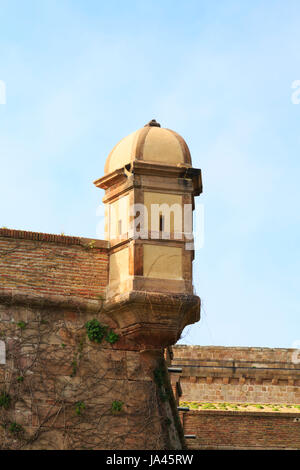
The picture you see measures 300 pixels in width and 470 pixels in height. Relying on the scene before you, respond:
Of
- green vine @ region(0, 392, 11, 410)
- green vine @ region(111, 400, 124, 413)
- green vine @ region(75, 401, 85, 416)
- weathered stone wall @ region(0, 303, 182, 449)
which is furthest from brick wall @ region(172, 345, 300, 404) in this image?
green vine @ region(0, 392, 11, 410)

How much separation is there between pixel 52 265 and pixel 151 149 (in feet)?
7.77

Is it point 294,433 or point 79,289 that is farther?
point 294,433

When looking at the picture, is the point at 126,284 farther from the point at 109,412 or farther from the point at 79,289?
the point at 109,412

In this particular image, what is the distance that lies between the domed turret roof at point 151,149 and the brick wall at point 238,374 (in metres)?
13.6

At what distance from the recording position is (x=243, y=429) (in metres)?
25.4

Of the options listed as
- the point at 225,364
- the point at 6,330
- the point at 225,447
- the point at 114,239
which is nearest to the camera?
the point at 6,330

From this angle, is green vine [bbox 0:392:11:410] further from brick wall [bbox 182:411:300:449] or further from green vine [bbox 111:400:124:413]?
brick wall [bbox 182:411:300:449]

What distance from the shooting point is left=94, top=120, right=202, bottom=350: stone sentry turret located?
14.1 meters

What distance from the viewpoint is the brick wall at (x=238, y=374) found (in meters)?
28.3

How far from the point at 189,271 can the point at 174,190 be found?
1.28 metres

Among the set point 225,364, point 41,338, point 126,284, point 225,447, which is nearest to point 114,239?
point 126,284

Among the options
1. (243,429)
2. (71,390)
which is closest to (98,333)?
(71,390)

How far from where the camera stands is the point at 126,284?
14.1 m

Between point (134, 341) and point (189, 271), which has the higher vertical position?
point (189, 271)
